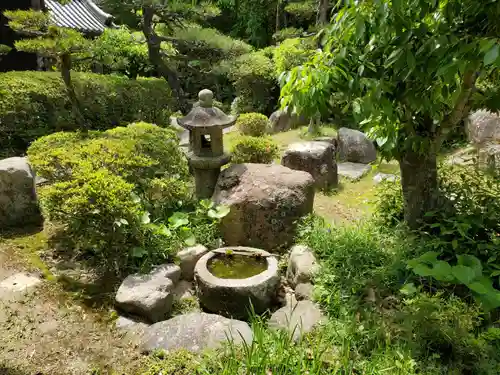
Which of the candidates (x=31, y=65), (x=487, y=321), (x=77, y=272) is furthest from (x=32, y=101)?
(x=487, y=321)

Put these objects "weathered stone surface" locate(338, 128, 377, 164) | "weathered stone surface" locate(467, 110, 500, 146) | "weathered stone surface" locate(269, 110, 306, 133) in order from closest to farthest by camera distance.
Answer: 1. "weathered stone surface" locate(467, 110, 500, 146)
2. "weathered stone surface" locate(338, 128, 377, 164)
3. "weathered stone surface" locate(269, 110, 306, 133)

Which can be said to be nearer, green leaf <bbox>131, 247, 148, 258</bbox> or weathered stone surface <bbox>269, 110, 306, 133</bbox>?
green leaf <bbox>131, 247, 148, 258</bbox>

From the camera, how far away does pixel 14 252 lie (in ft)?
17.8

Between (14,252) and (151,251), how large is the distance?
1855 mm

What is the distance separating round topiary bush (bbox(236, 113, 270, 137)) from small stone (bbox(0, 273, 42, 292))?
759 cm

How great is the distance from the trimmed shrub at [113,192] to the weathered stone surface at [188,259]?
7.4 inches

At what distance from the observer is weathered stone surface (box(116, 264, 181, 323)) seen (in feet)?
14.4

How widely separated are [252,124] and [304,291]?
756 centimetres

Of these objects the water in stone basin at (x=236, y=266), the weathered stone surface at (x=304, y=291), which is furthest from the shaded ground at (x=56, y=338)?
the weathered stone surface at (x=304, y=291)

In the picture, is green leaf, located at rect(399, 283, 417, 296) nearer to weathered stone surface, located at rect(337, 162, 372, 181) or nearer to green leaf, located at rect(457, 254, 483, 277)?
green leaf, located at rect(457, 254, 483, 277)

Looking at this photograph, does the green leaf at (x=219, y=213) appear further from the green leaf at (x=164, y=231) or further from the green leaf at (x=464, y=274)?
the green leaf at (x=464, y=274)

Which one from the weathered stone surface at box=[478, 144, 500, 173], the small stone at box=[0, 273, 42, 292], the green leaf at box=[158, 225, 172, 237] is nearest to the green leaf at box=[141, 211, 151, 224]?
the green leaf at box=[158, 225, 172, 237]

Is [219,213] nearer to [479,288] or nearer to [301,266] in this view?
[301,266]

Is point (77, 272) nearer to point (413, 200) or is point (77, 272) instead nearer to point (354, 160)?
point (413, 200)
